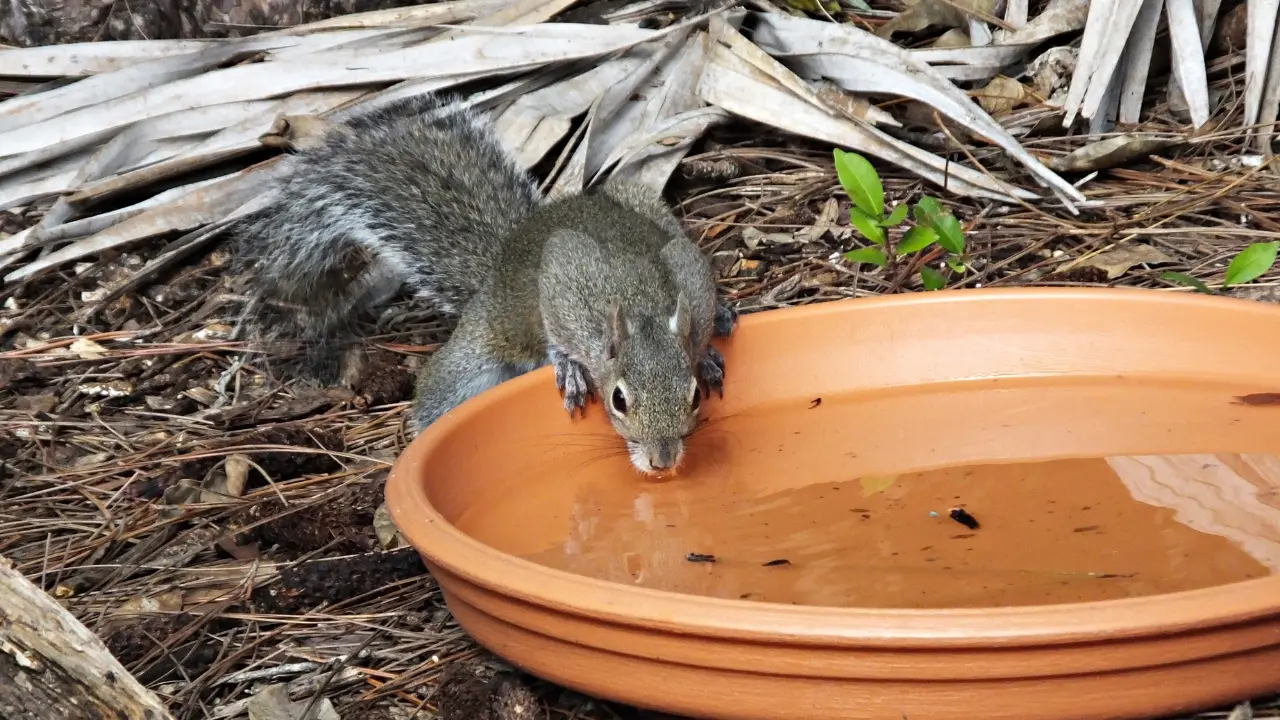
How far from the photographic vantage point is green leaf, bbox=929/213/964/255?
2.90 metres

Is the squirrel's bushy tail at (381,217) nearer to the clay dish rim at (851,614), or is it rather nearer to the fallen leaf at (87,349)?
the fallen leaf at (87,349)

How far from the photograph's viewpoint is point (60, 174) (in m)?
3.60

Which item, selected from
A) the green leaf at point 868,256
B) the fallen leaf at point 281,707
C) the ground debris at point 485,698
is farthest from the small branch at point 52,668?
the green leaf at point 868,256

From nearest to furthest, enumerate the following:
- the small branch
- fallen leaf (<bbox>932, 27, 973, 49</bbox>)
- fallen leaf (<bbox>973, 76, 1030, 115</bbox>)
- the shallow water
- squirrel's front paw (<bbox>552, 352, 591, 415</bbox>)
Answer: the small branch, the shallow water, squirrel's front paw (<bbox>552, 352, 591, 415</bbox>), fallen leaf (<bbox>973, 76, 1030, 115</bbox>), fallen leaf (<bbox>932, 27, 973, 49</bbox>)

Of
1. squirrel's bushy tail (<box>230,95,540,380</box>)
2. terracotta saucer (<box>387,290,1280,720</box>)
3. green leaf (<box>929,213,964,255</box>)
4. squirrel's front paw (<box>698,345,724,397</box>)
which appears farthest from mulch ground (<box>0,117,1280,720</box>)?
squirrel's front paw (<box>698,345,724,397</box>)

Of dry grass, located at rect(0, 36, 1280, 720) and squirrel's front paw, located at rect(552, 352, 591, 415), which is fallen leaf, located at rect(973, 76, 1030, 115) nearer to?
dry grass, located at rect(0, 36, 1280, 720)

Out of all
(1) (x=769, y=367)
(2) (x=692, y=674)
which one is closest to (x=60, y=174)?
(1) (x=769, y=367)

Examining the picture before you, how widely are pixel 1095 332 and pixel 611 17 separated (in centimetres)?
209

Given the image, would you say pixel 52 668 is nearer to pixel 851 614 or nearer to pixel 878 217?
pixel 851 614

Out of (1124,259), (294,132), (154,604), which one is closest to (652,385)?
(154,604)

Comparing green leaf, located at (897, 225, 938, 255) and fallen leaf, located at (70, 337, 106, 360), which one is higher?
green leaf, located at (897, 225, 938, 255)

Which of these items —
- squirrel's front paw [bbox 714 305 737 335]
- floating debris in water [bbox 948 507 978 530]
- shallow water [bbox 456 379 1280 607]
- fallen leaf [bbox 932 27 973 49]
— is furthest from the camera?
fallen leaf [bbox 932 27 973 49]

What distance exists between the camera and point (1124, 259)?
10.5ft

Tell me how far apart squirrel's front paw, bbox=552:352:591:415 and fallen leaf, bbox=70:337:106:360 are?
56.7 inches
